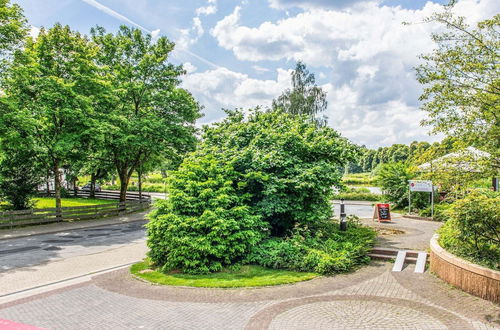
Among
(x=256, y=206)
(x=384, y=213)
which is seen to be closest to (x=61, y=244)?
(x=256, y=206)

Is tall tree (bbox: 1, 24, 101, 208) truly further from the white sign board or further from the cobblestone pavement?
the white sign board

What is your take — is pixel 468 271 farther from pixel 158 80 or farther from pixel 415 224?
pixel 158 80

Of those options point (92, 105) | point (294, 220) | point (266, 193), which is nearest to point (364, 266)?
point (294, 220)

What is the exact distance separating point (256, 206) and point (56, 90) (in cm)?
1442

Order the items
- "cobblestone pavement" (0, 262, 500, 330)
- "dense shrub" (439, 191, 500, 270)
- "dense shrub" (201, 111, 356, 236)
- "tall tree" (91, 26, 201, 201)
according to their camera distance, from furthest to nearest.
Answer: "tall tree" (91, 26, 201, 201) → "dense shrub" (201, 111, 356, 236) → "dense shrub" (439, 191, 500, 270) → "cobblestone pavement" (0, 262, 500, 330)

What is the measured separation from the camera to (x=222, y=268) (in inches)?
415

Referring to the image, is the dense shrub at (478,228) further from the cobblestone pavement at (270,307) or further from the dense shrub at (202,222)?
the dense shrub at (202,222)

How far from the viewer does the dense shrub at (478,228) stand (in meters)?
8.26

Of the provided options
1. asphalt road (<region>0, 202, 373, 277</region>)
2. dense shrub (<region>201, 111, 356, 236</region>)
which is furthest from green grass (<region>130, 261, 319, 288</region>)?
asphalt road (<region>0, 202, 373, 277</region>)

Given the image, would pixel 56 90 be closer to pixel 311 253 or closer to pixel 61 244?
pixel 61 244

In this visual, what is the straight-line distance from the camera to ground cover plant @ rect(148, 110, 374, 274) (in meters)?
10.5

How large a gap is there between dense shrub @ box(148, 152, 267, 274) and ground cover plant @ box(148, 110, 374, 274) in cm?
3

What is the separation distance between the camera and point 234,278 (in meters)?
9.77

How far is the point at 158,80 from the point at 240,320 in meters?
22.4
